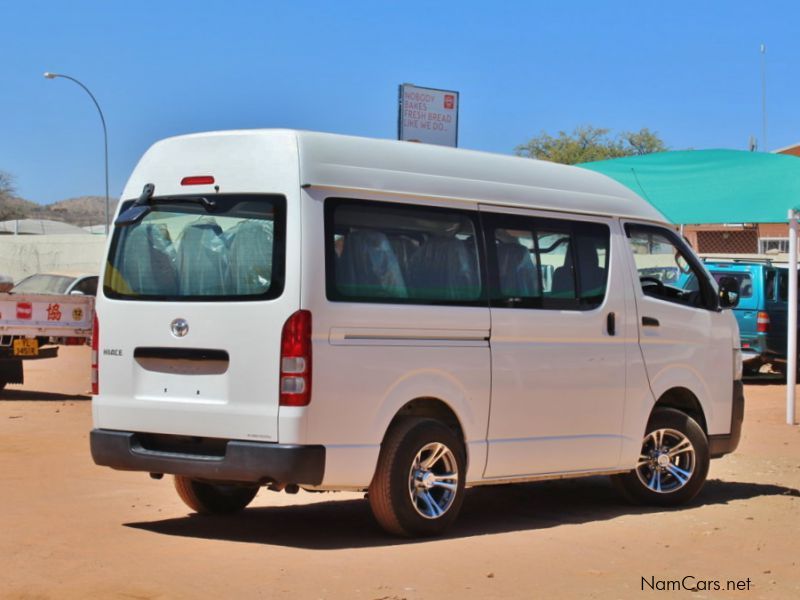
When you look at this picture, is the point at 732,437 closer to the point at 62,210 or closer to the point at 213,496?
the point at 213,496

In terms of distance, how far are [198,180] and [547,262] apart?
260cm

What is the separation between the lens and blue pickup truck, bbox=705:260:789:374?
2167cm

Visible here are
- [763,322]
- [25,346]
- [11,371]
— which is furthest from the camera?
[763,322]

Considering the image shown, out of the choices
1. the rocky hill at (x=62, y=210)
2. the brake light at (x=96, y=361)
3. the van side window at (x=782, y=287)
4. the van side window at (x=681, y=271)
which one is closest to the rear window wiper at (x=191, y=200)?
the brake light at (x=96, y=361)

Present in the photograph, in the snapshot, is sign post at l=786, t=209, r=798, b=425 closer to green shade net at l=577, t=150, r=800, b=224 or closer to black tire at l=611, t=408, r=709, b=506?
green shade net at l=577, t=150, r=800, b=224

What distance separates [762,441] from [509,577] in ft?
27.7

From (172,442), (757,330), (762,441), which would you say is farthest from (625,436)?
(757,330)

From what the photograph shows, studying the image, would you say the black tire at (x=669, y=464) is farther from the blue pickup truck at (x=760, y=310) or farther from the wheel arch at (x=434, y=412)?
the blue pickup truck at (x=760, y=310)

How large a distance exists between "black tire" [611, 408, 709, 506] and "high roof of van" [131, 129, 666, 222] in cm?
164

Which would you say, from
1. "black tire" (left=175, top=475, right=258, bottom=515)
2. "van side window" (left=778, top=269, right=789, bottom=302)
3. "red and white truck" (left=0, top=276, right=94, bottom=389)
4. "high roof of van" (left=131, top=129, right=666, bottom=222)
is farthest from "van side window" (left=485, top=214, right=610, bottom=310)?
"van side window" (left=778, top=269, right=789, bottom=302)

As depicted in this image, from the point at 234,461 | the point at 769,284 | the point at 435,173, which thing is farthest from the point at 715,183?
the point at 234,461

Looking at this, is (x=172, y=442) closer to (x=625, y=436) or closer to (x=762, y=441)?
(x=625, y=436)

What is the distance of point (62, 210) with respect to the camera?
14400 cm

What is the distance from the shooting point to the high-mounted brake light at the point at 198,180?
819 centimetres
